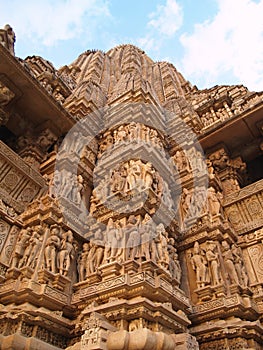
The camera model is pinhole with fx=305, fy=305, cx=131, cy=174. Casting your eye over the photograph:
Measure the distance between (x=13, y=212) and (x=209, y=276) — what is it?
4259mm

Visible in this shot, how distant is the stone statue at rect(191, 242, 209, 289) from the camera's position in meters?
6.00

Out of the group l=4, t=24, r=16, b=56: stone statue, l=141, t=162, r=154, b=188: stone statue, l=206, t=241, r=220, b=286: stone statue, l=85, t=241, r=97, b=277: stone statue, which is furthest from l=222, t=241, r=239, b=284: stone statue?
l=4, t=24, r=16, b=56: stone statue

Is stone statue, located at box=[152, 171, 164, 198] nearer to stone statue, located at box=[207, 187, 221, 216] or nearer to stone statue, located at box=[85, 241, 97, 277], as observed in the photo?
stone statue, located at box=[207, 187, 221, 216]

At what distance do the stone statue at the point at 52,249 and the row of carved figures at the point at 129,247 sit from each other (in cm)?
64

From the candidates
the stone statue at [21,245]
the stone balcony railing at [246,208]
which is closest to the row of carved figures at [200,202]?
the stone balcony railing at [246,208]

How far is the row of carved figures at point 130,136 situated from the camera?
879 centimetres

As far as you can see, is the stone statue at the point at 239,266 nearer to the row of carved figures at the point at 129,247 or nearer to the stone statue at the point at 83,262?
the row of carved figures at the point at 129,247

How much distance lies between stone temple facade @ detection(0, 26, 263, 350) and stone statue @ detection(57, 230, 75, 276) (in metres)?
0.02

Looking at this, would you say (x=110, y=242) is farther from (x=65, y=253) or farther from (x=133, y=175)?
(x=133, y=175)

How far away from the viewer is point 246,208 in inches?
317

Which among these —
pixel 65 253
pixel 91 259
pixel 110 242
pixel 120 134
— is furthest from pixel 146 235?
pixel 120 134

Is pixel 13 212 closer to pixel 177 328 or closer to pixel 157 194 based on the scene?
pixel 157 194

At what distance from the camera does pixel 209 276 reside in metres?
6.07

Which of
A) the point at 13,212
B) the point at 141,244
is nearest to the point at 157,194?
the point at 141,244
